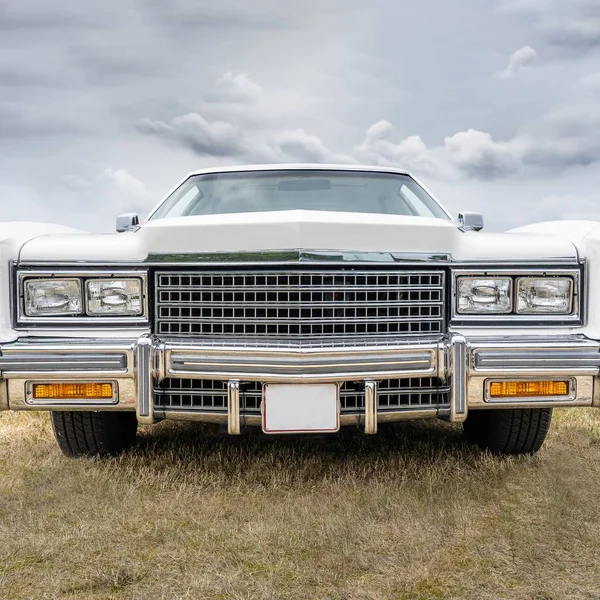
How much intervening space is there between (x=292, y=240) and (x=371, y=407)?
2.60 ft

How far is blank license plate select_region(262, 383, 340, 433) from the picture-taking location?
8.91 ft

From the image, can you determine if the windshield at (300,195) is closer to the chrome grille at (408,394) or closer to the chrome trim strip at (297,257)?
the chrome trim strip at (297,257)

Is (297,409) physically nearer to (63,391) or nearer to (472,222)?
(63,391)

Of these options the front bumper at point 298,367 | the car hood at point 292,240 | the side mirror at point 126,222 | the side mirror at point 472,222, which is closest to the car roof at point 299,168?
the side mirror at point 126,222

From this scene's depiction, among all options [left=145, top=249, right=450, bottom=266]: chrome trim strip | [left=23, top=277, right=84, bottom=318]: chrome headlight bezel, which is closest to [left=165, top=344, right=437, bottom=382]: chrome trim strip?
[left=145, top=249, right=450, bottom=266]: chrome trim strip

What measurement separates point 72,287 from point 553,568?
229 cm

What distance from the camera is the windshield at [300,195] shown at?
12.8 feet

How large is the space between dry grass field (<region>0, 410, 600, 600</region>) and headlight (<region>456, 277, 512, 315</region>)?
2.74 feet

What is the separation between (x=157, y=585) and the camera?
2150 millimetres

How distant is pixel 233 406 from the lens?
278 cm

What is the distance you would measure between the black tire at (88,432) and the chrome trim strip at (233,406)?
965 millimetres

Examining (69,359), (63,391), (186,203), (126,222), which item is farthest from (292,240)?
(186,203)

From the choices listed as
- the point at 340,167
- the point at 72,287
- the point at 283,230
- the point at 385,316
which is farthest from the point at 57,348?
the point at 340,167

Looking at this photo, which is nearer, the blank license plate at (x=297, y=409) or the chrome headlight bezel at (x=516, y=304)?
the blank license plate at (x=297, y=409)
